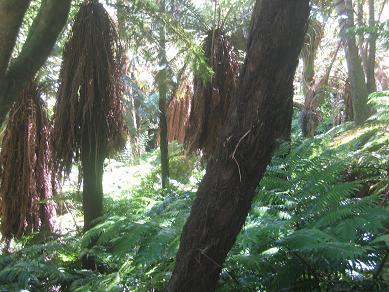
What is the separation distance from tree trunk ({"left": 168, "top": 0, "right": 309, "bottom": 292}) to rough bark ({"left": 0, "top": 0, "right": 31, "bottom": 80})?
5.72ft

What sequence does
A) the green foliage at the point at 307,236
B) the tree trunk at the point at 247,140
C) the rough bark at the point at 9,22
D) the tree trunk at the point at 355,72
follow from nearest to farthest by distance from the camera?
the tree trunk at the point at 247,140 → the green foliage at the point at 307,236 → the rough bark at the point at 9,22 → the tree trunk at the point at 355,72

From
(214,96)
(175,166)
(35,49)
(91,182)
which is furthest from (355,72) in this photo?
(35,49)

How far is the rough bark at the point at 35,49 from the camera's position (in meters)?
3.26

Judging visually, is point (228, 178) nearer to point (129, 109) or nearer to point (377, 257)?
point (377, 257)

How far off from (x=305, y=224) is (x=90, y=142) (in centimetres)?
252

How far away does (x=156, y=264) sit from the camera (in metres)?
2.93

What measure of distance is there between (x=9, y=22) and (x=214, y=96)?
9.99ft

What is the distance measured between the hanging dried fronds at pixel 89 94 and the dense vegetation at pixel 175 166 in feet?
0.04

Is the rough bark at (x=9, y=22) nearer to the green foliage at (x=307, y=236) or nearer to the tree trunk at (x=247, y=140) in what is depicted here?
the tree trunk at (x=247, y=140)

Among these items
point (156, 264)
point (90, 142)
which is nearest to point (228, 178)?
point (156, 264)

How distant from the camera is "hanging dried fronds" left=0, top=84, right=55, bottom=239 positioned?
545cm

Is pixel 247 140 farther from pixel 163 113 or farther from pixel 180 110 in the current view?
pixel 180 110

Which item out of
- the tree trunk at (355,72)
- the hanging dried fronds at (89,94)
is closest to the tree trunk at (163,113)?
the hanging dried fronds at (89,94)

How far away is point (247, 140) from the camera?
1.98 m
